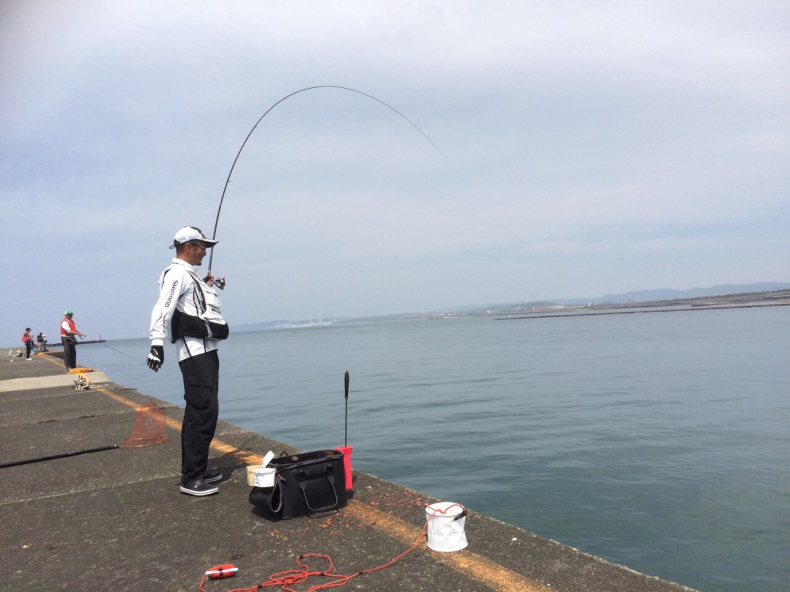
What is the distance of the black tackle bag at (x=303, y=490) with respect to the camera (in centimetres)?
399

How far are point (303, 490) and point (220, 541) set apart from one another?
612mm

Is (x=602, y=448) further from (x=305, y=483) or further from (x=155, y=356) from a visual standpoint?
(x=155, y=356)

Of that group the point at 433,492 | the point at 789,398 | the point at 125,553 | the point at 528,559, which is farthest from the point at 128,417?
the point at 789,398

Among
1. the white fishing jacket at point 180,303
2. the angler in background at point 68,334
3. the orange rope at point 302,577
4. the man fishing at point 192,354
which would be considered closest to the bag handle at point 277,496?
the orange rope at point 302,577

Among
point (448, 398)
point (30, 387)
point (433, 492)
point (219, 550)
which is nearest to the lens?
point (219, 550)

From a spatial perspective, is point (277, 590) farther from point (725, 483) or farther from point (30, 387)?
point (30, 387)

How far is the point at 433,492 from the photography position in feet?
25.6

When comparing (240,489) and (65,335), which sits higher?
(65,335)

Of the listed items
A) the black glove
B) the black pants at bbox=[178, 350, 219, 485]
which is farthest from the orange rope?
the black glove

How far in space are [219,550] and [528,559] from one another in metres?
1.86

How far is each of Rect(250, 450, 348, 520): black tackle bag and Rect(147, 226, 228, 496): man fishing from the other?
69 cm

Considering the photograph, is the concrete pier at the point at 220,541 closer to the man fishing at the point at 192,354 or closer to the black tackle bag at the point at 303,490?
the black tackle bag at the point at 303,490

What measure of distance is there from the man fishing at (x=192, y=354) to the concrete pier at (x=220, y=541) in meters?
0.26

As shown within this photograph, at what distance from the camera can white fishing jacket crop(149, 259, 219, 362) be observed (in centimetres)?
445
